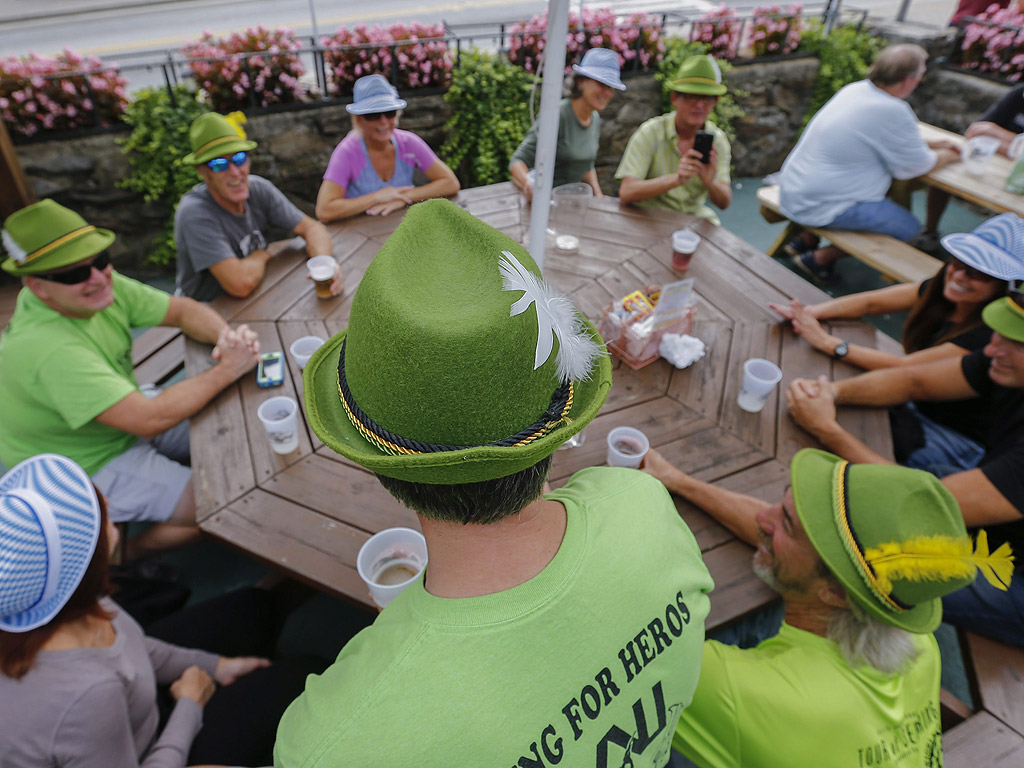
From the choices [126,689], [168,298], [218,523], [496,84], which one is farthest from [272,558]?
[496,84]

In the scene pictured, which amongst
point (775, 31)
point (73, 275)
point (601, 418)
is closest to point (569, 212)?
point (601, 418)

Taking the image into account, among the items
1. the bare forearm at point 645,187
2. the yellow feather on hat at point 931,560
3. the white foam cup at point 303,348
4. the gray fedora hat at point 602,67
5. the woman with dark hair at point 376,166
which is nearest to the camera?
the yellow feather on hat at point 931,560

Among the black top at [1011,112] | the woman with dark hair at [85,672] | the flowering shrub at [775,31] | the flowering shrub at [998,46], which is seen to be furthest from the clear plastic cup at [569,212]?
the flowering shrub at [998,46]

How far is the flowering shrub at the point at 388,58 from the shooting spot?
4.71m

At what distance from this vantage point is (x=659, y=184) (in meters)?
3.34

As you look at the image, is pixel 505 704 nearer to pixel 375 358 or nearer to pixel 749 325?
pixel 375 358

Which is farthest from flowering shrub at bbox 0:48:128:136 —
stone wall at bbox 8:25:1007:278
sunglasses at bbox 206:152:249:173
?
sunglasses at bbox 206:152:249:173

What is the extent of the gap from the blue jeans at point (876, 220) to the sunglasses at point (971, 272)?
1.61 m

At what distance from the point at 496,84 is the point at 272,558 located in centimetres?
464

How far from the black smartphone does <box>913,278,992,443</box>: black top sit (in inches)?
49.6

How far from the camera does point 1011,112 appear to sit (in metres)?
4.68

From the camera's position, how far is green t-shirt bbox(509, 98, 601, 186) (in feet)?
12.3

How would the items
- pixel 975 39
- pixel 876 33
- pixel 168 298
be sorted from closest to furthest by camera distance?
pixel 168 298
pixel 975 39
pixel 876 33

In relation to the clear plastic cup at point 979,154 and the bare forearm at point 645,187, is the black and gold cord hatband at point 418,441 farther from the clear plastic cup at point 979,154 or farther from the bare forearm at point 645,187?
the clear plastic cup at point 979,154
